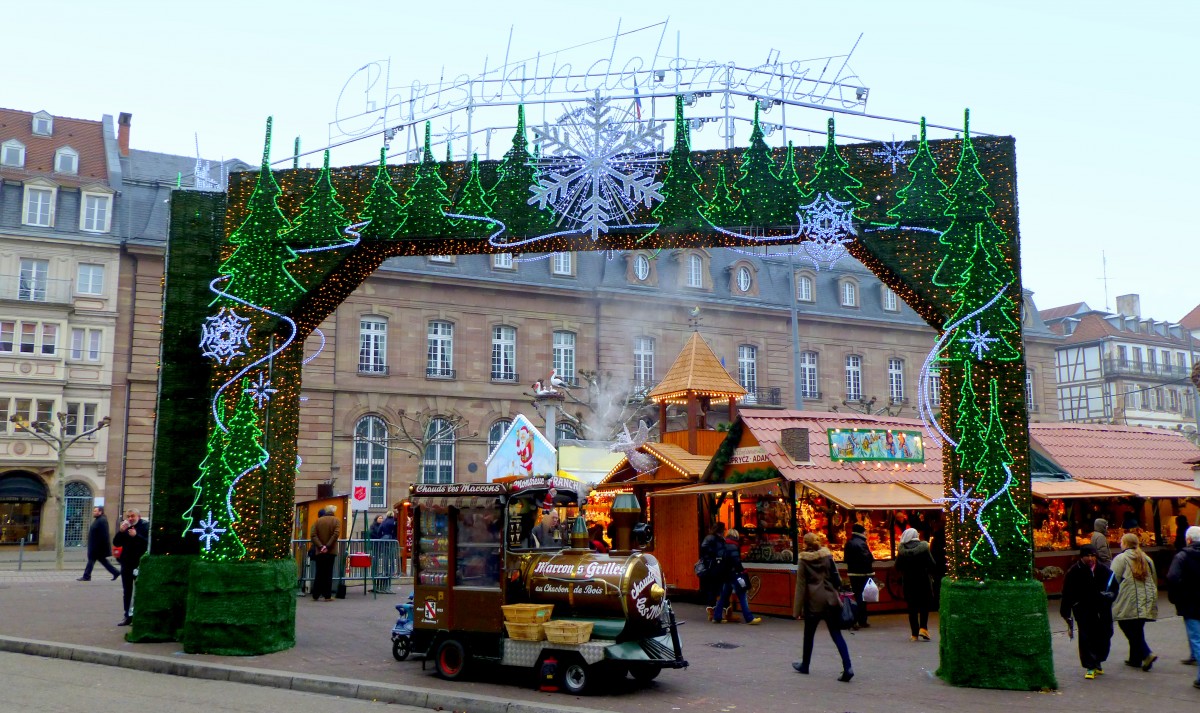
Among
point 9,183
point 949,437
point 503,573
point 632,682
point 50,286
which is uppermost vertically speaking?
point 9,183

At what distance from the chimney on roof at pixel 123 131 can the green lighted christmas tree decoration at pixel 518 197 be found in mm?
38716

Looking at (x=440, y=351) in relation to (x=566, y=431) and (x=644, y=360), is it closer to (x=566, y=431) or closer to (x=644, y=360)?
(x=566, y=431)

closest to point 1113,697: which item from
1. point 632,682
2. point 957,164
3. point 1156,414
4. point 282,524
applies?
point 632,682

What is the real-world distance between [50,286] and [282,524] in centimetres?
3271

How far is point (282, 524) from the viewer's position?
1338 centimetres

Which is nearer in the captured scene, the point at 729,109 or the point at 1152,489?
the point at 729,109

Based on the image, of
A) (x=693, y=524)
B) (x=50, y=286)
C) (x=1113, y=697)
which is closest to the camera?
(x=1113, y=697)

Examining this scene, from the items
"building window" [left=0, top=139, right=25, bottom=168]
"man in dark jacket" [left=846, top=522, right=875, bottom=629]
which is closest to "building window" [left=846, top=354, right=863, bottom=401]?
"man in dark jacket" [left=846, top=522, right=875, bottom=629]

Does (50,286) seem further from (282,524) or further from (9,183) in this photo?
(282,524)

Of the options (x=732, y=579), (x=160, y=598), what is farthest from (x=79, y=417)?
(x=732, y=579)

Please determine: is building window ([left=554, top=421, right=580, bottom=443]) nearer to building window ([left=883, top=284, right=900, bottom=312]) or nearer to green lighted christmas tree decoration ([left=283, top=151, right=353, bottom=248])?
building window ([left=883, top=284, right=900, bottom=312])

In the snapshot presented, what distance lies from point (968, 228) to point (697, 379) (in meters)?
12.1

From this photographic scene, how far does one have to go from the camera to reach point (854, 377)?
164ft

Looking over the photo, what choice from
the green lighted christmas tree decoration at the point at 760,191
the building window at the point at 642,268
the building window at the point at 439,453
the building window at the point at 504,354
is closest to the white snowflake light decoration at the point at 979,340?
the green lighted christmas tree decoration at the point at 760,191
